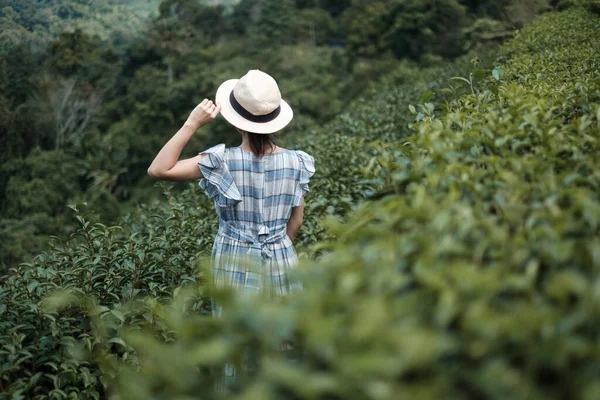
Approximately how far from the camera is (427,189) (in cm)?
150

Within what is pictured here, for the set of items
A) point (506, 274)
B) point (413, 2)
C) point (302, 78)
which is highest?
point (506, 274)

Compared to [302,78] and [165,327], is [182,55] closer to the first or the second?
[302,78]

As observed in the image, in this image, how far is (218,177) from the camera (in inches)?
90.8

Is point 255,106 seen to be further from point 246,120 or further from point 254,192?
point 254,192

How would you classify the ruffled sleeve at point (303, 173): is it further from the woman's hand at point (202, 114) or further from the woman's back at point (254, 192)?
the woman's hand at point (202, 114)

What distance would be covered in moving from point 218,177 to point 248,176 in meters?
0.13

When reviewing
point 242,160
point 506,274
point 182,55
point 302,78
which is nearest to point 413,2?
point 302,78

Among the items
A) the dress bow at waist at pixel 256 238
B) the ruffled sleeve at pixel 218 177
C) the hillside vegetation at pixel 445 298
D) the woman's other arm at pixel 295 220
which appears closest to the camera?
the hillside vegetation at pixel 445 298

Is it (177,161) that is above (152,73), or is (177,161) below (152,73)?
above

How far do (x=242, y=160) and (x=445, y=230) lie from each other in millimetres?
1284

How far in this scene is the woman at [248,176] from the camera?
2.31 meters

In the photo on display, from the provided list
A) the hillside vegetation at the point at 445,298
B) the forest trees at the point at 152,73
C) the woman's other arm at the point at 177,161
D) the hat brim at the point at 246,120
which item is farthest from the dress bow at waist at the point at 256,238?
the forest trees at the point at 152,73

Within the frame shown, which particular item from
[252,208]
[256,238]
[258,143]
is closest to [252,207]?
[252,208]

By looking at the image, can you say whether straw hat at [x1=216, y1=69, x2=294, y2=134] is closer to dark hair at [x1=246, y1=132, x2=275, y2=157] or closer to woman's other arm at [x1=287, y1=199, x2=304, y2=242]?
dark hair at [x1=246, y1=132, x2=275, y2=157]
